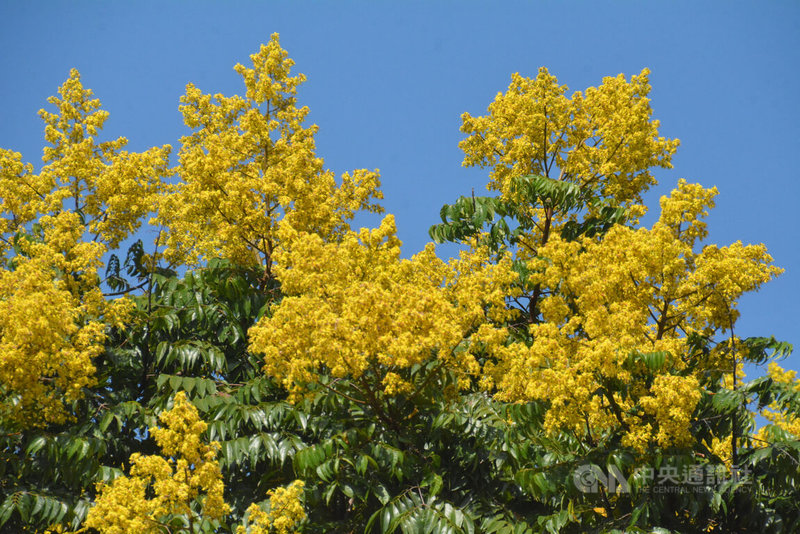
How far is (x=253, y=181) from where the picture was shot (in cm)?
898

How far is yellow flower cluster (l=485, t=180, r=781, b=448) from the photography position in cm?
593

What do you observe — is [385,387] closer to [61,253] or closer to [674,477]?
[674,477]

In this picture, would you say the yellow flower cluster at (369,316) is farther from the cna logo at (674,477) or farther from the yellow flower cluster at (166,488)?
the cna logo at (674,477)

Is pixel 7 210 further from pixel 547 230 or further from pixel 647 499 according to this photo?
pixel 647 499

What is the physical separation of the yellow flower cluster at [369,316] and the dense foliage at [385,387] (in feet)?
0.07

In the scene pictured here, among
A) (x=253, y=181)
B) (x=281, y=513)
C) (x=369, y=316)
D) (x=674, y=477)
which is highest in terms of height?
(x=253, y=181)

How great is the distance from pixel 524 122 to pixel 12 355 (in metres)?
5.82

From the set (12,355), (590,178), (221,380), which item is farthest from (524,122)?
(12,355)

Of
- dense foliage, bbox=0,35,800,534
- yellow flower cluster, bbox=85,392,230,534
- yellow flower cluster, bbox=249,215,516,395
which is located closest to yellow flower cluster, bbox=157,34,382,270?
dense foliage, bbox=0,35,800,534

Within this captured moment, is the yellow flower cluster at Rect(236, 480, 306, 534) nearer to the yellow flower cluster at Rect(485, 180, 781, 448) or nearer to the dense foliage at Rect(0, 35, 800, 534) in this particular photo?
the dense foliage at Rect(0, 35, 800, 534)

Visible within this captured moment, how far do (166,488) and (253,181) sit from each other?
4375 millimetres

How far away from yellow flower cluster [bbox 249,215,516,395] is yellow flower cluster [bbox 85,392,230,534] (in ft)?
3.29

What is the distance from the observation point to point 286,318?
253 inches

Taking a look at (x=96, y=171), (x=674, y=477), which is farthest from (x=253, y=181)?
(x=674, y=477)
